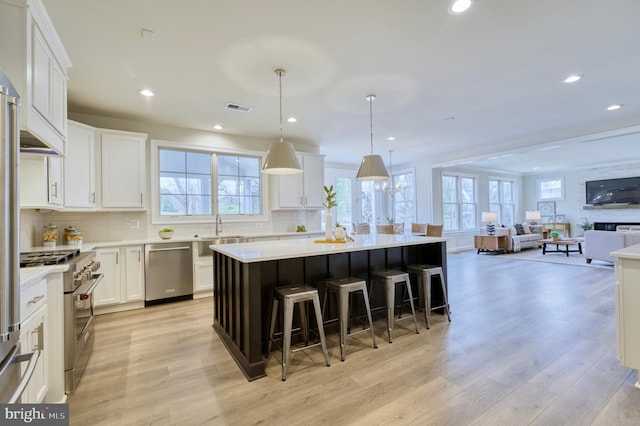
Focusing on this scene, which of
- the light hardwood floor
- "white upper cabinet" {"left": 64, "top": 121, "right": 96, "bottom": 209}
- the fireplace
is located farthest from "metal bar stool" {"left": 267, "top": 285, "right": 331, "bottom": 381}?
Answer: the fireplace

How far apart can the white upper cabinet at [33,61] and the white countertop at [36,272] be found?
86 cm

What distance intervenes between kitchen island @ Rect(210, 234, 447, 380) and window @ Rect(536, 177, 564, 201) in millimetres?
10419

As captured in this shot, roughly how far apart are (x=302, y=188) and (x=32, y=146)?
3.86 m

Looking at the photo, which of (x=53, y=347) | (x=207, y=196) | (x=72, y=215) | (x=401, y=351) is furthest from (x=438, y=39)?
Result: (x=72, y=215)

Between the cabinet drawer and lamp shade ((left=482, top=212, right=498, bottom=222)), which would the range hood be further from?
lamp shade ((left=482, top=212, right=498, bottom=222))

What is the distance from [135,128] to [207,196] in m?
1.43

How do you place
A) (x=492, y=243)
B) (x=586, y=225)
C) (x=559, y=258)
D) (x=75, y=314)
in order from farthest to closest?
(x=586, y=225) → (x=492, y=243) → (x=559, y=258) → (x=75, y=314)

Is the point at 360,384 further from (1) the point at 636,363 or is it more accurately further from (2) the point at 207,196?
(2) the point at 207,196

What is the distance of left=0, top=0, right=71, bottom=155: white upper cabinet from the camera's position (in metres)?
1.78

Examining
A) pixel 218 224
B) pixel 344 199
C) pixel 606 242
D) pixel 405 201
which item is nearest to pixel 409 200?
pixel 405 201

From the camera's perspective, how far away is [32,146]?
7.71 ft

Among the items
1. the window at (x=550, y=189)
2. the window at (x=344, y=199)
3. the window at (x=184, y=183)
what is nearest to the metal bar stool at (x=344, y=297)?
the window at (x=184, y=183)

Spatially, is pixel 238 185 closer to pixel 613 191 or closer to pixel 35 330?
pixel 35 330

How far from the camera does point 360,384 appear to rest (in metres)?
2.10
